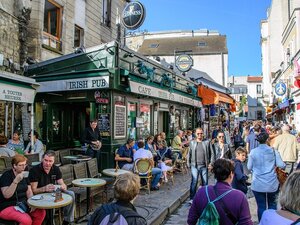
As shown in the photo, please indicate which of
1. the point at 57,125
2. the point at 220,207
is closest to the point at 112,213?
the point at 220,207

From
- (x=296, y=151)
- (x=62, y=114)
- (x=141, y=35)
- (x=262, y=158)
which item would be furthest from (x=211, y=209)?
(x=141, y=35)

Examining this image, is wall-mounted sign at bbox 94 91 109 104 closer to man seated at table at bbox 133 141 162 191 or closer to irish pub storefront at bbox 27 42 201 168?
irish pub storefront at bbox 27 42 201 168

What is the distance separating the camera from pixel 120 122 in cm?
1027

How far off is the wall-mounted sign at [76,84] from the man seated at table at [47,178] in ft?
14.5

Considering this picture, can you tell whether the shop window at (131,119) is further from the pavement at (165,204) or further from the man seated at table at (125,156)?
the pavement at (165,204)

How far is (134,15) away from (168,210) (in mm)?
8401

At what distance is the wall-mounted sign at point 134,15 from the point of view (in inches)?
495

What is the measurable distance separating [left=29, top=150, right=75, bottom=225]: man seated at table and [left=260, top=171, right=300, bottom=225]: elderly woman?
153 inches

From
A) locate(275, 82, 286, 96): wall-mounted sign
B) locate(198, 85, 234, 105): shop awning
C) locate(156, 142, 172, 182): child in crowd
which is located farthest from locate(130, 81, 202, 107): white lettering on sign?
locate(275, 82, 286, 96): wall-mounted sign

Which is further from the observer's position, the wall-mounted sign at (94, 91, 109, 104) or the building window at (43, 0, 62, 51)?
the building window at (43, 0, 62, 51)

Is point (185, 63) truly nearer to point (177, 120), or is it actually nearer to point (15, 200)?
point (177, 120)

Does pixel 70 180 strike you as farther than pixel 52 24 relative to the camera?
No

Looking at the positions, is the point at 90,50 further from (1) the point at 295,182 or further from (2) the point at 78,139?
(1) the point at 295,182

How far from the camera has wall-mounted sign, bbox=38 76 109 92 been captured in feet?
31.1
